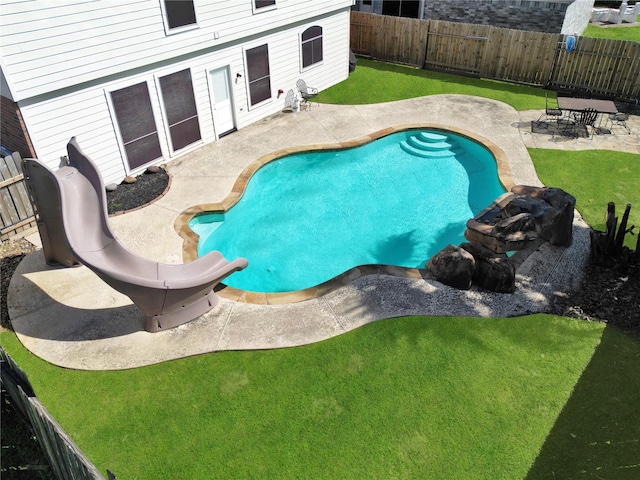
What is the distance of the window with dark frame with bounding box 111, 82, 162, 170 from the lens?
12938 millimetres

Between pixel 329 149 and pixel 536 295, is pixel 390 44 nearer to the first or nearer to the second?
pixel 329 149

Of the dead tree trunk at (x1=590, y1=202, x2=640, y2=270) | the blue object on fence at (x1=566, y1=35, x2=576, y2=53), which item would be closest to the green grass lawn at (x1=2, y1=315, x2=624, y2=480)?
the dead tree trunk at (x1=590, y1=202, x2=640, y2=270)

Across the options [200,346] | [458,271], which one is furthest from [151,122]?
[458,271]

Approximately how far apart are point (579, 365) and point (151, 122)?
12156 millimetres

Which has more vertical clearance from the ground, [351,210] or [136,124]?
[136,124]

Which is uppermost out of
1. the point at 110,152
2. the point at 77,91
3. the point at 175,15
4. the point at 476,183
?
the point at 175,15

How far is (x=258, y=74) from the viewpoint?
16.7 meters

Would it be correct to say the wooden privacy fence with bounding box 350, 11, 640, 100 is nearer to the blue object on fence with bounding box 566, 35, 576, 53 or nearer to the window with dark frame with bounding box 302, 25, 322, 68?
the blue object on fence with bounding box 566, 35, 576, 53

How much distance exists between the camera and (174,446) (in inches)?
283

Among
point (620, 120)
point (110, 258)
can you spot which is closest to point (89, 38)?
point (110, 258)

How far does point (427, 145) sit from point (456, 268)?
754cm

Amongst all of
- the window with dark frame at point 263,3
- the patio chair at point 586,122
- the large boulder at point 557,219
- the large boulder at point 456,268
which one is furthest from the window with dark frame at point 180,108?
the patio chair at point 586,122

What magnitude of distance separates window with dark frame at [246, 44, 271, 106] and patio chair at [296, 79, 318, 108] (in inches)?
63.7

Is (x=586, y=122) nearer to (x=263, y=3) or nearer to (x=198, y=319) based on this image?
(x=263, y=3)
